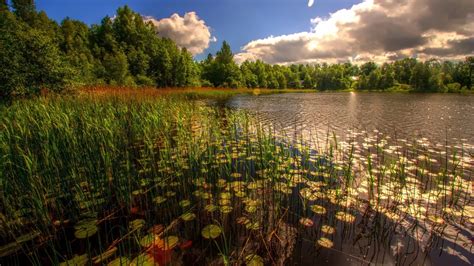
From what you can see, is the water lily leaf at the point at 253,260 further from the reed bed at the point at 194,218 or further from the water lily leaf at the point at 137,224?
the water lily leaf at the point at 137,224

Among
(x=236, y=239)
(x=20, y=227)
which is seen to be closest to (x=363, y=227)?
(x=236, y=239)

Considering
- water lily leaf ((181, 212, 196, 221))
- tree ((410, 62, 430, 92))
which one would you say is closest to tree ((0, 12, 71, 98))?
water lily leaf ((181, 212, 196, 221))

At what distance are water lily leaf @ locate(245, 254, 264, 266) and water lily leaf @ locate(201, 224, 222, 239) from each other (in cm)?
55

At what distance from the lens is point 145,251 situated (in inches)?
103

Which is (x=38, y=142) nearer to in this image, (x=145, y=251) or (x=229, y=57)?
(x=145, y=251)

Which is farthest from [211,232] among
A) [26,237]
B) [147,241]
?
[26,237]

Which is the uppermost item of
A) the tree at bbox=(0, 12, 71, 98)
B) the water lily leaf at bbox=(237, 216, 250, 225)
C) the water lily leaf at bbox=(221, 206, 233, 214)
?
the tree at bbox=(0, 12, 71, 98)

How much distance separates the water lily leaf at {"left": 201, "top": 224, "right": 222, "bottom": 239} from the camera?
9.93 feet

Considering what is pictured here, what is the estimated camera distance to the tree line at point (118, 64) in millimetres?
11430

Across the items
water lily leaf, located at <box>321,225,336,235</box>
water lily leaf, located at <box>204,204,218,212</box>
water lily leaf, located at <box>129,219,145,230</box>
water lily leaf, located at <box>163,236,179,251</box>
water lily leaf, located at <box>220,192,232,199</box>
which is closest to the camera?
water lily leaf, located at <box>163,236,179,251</box>

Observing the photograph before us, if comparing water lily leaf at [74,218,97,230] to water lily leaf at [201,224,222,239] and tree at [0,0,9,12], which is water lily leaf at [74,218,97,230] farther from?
tree at [0,0,9,12]

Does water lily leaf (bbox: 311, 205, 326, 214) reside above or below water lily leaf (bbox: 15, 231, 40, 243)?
below

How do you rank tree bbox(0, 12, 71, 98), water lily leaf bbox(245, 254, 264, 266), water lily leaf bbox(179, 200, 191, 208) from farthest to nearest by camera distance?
tree bbox(0, 12, 71, 98)
water lily leaf bbox(179, 200, 191, 208)
water lily leaf bbox(245, 254, 264, 266)

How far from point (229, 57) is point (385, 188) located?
223ft
